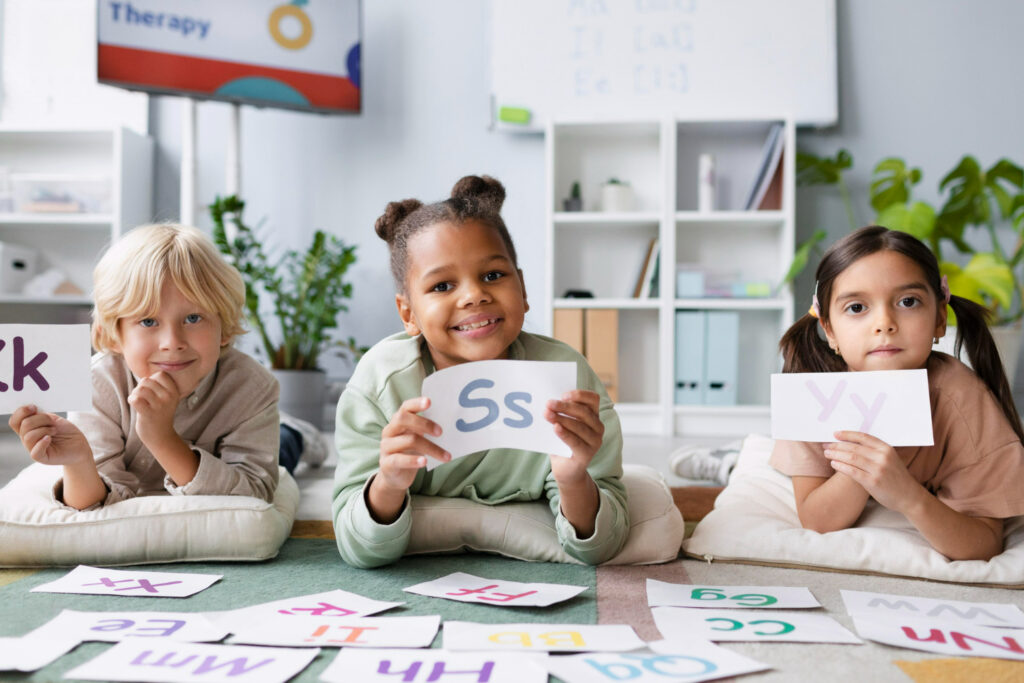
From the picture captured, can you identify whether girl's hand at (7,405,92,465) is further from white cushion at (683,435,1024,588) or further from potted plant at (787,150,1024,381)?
potted plant at (787,150,1024,381)

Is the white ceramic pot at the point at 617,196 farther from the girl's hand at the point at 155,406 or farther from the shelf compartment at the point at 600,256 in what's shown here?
the girl's hand at the point at 155,406

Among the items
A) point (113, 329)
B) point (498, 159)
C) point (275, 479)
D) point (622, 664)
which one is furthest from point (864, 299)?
point (498, 159)

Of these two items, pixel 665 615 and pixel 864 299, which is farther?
pixel 864 299

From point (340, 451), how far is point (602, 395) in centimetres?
41

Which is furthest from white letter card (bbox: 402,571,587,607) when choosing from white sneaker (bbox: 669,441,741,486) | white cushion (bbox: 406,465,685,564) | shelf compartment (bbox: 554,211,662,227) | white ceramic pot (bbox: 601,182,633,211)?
white ceramic pot (bbox: 601,182,633,211)

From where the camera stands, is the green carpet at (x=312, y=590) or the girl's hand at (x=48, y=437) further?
the girl's hand at (x=48, y=437)

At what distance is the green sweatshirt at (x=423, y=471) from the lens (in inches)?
45.8

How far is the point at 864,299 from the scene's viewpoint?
3.94 ft

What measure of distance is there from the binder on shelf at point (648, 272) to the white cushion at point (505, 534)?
201 centimetres

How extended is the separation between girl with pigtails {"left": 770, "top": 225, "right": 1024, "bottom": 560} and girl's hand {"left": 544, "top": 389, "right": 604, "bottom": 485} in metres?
0.34

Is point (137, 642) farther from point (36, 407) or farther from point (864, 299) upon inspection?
point (864, 299)

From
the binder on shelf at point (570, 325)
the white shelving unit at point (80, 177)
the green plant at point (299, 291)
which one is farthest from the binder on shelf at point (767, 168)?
the white shelving unit at point (80, 177)

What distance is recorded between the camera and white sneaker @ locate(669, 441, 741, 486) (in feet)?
6.47

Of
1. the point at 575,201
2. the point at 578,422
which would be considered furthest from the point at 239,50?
the point at 578,422
